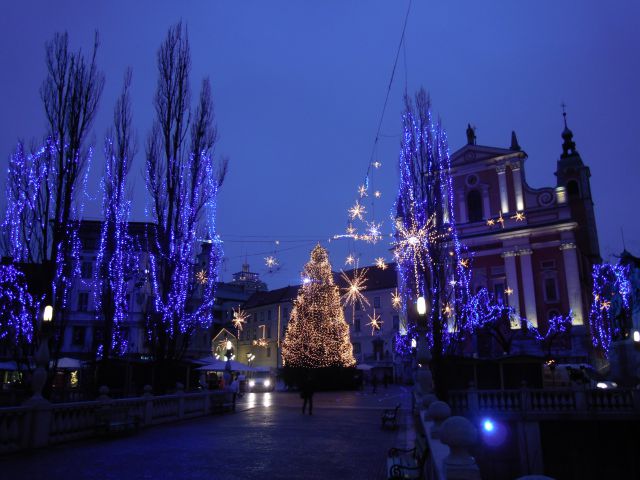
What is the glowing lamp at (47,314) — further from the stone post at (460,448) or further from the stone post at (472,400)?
the stone post at (472,400)

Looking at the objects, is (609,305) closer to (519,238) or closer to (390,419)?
(519,238)

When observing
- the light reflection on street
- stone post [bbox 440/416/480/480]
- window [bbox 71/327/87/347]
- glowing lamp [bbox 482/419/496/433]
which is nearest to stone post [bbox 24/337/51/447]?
stone post [bbox 440/416/480/480]

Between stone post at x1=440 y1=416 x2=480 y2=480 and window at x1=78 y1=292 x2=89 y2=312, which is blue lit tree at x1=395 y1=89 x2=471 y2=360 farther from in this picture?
window at x1=78 y1=292 x2=89 y2=312

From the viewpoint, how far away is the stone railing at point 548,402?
1894 cm

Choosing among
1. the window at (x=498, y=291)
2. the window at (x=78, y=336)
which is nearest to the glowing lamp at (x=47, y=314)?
the window at (x=498, y=291)

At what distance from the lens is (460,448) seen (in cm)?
450

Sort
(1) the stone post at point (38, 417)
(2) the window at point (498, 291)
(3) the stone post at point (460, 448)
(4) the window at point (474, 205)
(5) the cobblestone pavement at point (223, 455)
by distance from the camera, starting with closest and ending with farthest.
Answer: (3) the stone post at point (460, 448)
(5) the cobblestone pavement at point (223, 455)
(1) the stone post at point (38, 417)
(2) the window at point (498, 291)
(4) the window at point (474, 205)

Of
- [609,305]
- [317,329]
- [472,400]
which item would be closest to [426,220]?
[472,400]

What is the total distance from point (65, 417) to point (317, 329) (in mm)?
32320

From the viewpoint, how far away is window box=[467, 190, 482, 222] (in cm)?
4153

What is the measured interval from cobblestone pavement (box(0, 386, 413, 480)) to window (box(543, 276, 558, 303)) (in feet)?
83.7

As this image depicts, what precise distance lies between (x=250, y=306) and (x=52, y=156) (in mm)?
59171

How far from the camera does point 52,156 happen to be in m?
17.8

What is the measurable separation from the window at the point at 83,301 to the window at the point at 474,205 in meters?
34.5
